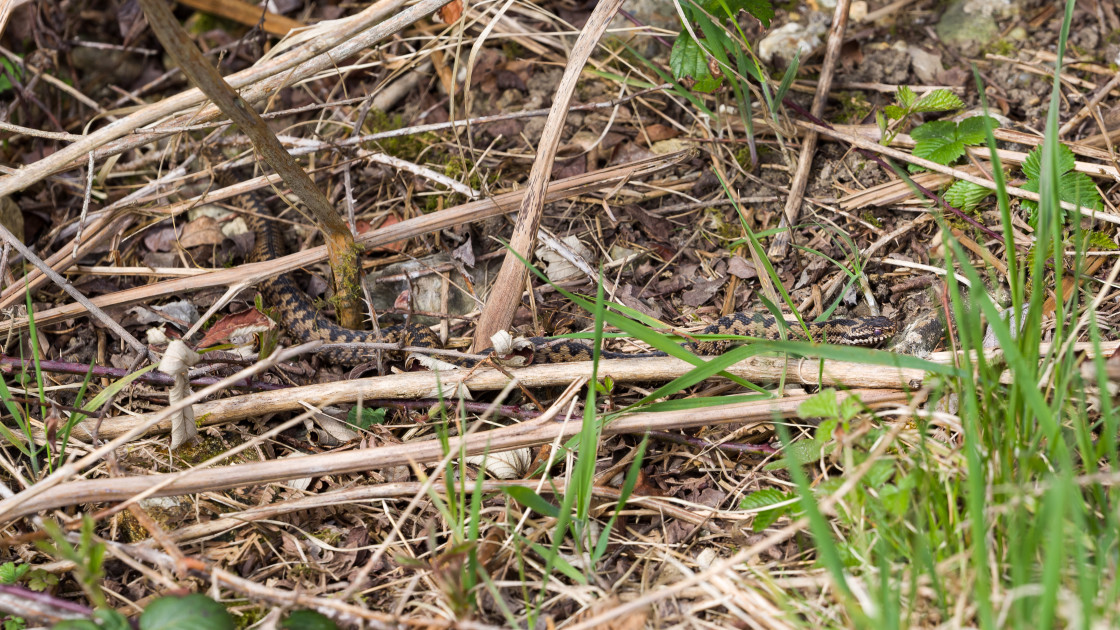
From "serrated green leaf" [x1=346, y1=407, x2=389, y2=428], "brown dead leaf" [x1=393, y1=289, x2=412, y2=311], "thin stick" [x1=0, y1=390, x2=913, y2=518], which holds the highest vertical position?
"thin stick" [x1=0, y1=390, x2=913, y2=518]

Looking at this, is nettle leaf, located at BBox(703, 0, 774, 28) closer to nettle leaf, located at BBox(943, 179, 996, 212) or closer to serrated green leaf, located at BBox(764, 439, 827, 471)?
nettle leaf, located at BBox(943, 179, 996, 212)

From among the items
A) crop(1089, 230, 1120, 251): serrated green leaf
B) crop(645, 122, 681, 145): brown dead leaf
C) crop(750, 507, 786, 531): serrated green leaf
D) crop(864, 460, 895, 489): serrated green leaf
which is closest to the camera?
crop(864, 460, 895, 489): serrated green leaf

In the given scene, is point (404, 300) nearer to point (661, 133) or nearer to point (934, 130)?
point (661, 133)

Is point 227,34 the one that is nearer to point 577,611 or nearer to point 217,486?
point 217,486

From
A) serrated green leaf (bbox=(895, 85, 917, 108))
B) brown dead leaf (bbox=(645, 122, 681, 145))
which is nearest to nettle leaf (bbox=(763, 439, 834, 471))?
serrated green leaf (bbox=(895, 85, 917, 108))

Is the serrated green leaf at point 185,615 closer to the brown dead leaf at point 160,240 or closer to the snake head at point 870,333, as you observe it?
the brown dead leaf at point 160,240

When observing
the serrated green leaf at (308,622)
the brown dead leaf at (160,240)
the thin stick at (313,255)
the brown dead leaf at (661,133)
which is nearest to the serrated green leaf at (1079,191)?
the brown dead leaf at (661,133)

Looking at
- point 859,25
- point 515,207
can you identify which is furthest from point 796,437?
point 859,25
